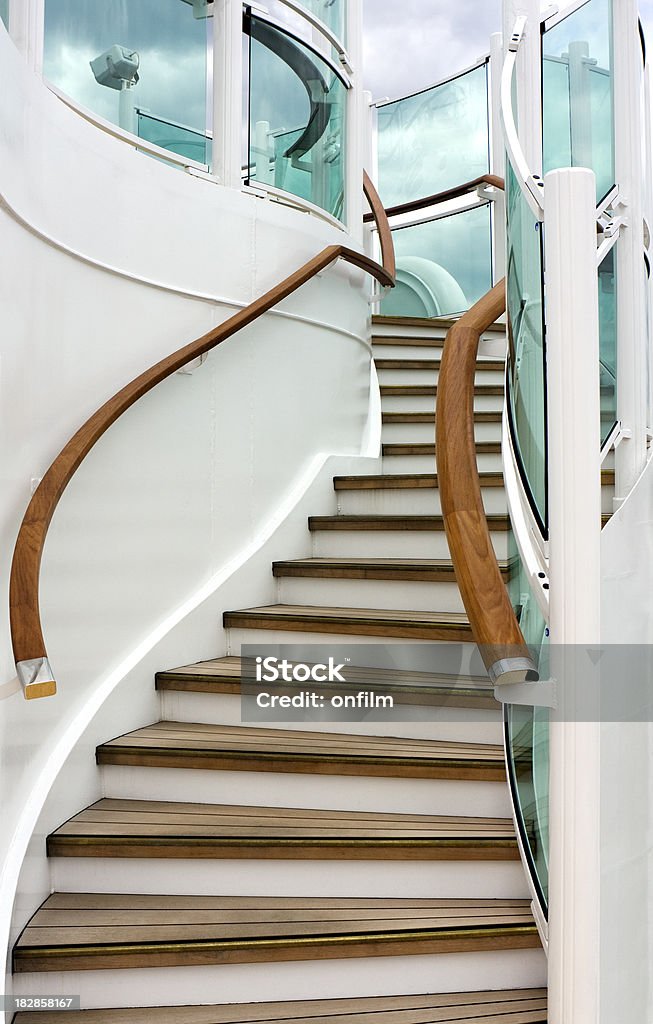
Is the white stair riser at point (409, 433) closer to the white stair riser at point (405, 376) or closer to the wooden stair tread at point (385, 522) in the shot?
the white stair riser at point (405, 376)

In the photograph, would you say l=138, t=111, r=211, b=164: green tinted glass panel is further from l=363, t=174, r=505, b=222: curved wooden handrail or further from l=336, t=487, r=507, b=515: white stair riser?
l=363, t=174, r=505, b=222: curved wooden handrail

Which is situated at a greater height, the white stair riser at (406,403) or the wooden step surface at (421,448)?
the white stair riser at (406,403)

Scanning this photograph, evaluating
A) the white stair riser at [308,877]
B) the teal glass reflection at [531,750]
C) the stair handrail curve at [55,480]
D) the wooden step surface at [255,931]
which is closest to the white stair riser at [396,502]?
the stair handrail curve at [55,480]

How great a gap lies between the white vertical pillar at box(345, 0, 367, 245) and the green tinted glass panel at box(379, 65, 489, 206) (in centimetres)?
196

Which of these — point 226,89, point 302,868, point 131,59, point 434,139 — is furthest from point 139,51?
point 434,139

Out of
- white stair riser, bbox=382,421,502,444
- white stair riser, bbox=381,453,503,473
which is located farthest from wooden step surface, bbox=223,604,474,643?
white stair riser, bbox=382,421,502,444

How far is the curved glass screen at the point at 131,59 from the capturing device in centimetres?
264

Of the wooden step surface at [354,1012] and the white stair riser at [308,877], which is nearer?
the wooden step surface at [354,1012]

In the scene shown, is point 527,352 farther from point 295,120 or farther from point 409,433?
point 409,433

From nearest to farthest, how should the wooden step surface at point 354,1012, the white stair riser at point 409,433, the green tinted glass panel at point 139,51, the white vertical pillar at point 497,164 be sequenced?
1. the wooden step surface at point 354,1012
2. the green tinted glass panel at point 139,51
3. the white stair riser at point 409,433
4. the white vertical pillar at point 497,164

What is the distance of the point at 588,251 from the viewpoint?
1733mm

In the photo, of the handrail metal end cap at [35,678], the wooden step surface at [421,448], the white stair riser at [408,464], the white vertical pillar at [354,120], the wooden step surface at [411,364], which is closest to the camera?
the handrail metal end cap at [35,678]

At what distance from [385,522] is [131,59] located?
5.58ft

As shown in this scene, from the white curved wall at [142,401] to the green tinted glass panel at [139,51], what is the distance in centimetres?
15
